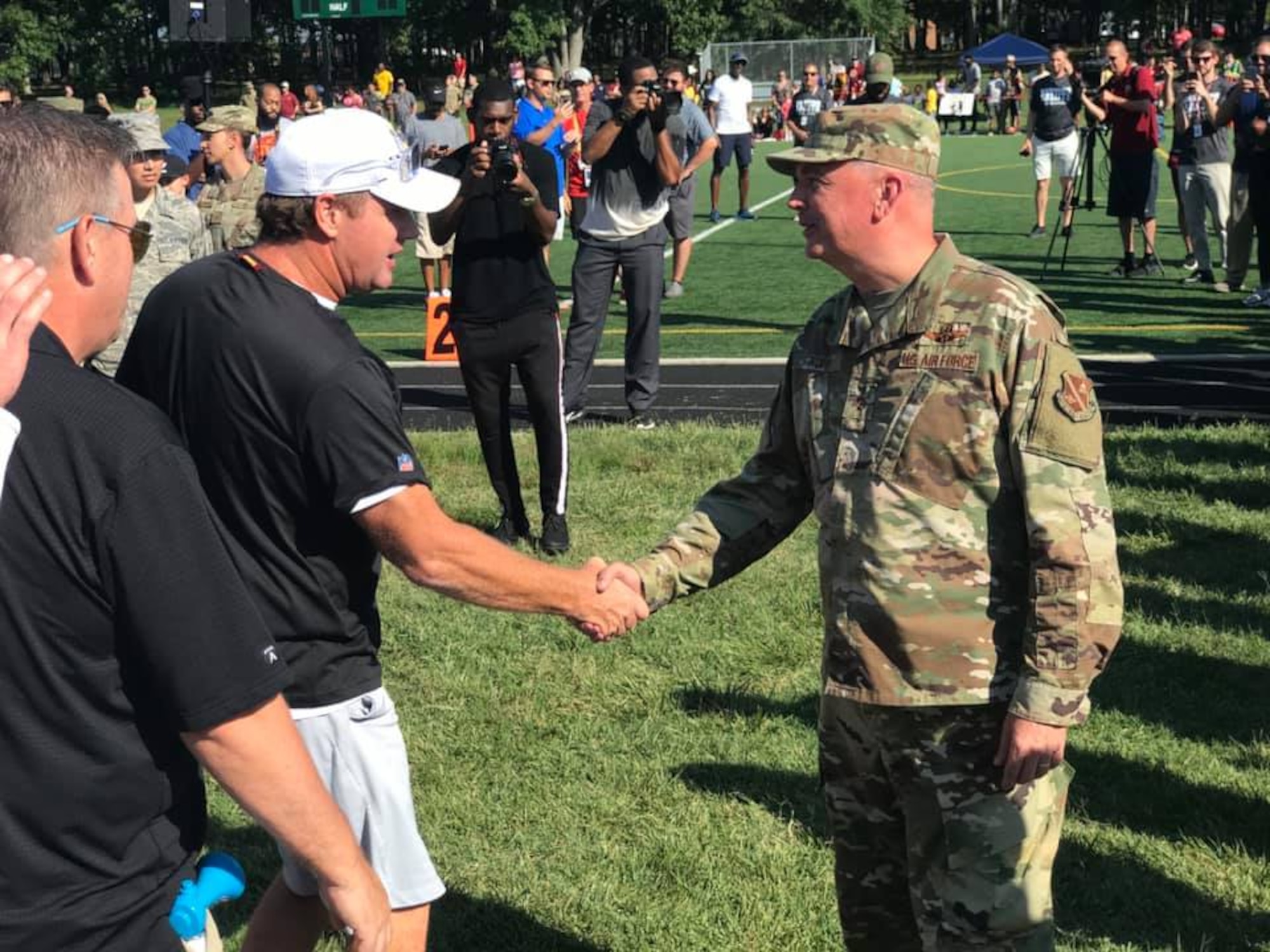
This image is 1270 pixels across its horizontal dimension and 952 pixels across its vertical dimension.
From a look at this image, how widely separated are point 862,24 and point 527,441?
79285mm

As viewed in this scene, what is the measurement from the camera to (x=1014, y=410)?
3.24 metres

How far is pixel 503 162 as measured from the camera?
27.3ft

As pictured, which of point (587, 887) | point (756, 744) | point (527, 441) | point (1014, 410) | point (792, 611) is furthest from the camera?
point (527, 441)

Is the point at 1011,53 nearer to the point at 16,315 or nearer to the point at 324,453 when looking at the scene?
the point at 324,453

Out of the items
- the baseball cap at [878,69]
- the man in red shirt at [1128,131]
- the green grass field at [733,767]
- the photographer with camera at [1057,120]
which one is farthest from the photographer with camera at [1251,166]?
the green grass field at [733,767]

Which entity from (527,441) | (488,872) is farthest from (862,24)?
(488,872)

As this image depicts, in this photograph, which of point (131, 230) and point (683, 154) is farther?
point (683, 154)

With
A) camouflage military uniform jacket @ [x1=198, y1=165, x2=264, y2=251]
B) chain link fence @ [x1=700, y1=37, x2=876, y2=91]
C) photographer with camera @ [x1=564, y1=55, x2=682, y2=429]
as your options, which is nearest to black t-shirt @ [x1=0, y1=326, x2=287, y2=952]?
photographer with camera @ [x1=564, y1=55, x2=682, y2=429]

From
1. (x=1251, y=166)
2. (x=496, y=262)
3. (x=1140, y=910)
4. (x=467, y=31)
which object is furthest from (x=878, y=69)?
(x=467, y=31)

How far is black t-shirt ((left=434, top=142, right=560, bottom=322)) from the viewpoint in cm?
821

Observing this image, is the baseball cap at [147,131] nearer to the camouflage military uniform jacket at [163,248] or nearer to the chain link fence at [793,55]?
the camouflage military uniform jacket at [163,248]

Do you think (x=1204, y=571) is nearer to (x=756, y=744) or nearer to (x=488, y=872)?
(x=756, y=744)

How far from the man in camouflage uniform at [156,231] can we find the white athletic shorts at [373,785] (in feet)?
16.6

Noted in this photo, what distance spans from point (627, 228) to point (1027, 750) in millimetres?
7447
